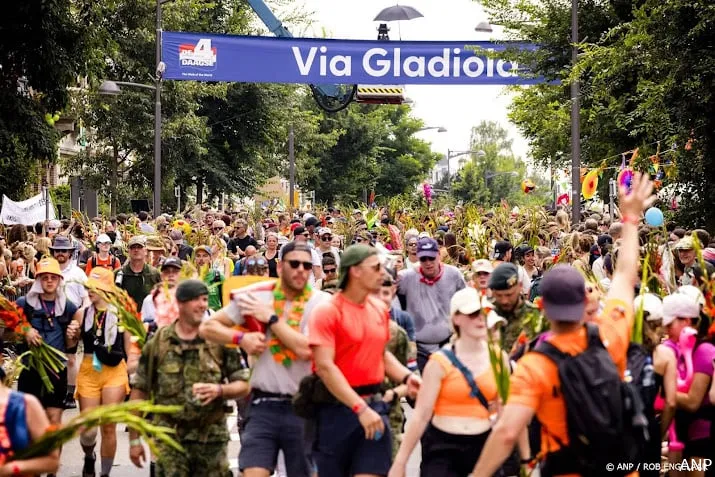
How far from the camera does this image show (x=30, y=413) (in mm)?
5762

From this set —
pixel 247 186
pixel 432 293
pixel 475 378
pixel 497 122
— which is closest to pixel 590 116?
pixel 432 293

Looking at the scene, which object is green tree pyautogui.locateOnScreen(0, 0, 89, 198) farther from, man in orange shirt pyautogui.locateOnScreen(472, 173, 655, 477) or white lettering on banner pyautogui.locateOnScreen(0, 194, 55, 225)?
man in orange shirt pyautogui.locateOnScreen(472, 173, 655, 477)

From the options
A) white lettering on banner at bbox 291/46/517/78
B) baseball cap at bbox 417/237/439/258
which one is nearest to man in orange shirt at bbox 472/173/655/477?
baseball cap at bbox 417/237/439/258

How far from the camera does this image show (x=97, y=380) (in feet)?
36.0

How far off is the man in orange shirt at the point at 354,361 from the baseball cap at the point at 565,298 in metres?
1.82

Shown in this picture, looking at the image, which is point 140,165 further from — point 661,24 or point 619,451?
point 619,451

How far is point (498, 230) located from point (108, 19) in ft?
74.1

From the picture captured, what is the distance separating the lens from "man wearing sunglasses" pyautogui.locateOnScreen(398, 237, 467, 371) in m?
11.3

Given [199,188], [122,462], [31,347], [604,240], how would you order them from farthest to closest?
[199,188] < [604,240] < [122,462] < [31,347]

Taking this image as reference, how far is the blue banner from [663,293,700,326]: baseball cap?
76.5 feet

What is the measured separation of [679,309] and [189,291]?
276 centimetres

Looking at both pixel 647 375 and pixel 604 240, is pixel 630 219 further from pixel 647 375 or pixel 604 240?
pixel 604 240

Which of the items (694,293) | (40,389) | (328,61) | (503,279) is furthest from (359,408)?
(328,61)

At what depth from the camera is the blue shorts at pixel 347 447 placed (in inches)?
293
